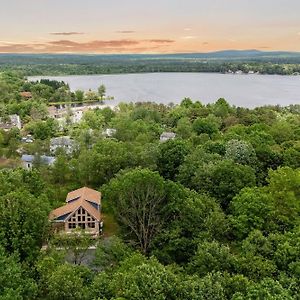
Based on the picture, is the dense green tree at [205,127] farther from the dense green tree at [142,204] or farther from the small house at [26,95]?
the small house at [26,95]

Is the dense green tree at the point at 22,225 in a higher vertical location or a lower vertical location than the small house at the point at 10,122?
higher

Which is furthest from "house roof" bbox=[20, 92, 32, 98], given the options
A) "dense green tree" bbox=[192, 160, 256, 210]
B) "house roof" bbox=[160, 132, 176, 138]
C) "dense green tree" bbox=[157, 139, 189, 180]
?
"dense green tree" bbox=[192, 160, 256, 210]

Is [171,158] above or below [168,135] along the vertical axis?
above

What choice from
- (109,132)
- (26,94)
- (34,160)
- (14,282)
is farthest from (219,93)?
(14,282)

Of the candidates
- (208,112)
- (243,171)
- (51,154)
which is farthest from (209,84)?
(243,171)

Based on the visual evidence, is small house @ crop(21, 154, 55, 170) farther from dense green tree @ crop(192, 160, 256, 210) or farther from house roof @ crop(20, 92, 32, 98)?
house roof @ crop(20, 92, 32, 98)

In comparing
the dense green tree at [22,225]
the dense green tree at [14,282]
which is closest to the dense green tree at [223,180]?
the dense green tree at [22,225]

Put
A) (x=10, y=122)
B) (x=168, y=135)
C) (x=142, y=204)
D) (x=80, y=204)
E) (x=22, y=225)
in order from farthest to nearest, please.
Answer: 1. (x=10, y=122)
2. (x=168, y=135)
3. (x=80, y=204)
4. (x=142, y=204)
5. (x=22, y=225)

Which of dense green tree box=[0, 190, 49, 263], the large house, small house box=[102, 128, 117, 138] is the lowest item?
the large house

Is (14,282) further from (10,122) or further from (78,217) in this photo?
(10,122)
